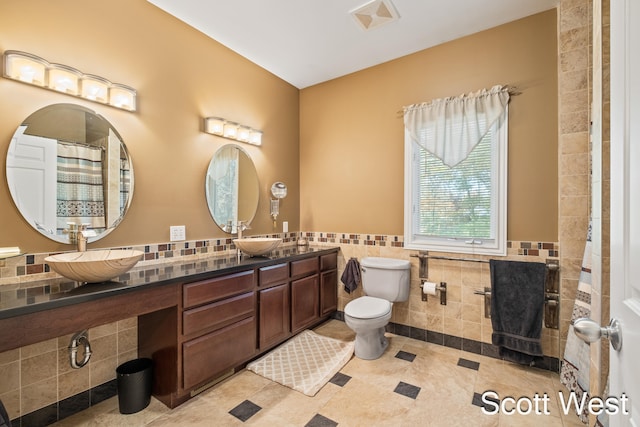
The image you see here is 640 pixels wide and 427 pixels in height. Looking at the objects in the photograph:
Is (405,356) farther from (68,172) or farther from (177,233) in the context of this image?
(68,172)

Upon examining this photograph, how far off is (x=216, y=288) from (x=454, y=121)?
7.89 ft

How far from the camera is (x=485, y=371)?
2.22m

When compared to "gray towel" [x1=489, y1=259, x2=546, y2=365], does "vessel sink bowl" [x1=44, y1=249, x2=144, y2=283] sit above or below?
above

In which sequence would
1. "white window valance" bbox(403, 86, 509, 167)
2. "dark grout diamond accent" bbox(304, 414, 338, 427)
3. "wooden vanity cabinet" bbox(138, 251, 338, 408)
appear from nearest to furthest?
"dark grout diamond accent" bbox(304, 414, 338, 427) < "wooden vanity cabinet" bbox(138, 251, 338, 408) < "white window valance" bbox(403, 86, 509, 167)

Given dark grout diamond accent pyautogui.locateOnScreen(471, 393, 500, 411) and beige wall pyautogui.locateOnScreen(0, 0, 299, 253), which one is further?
dark grout diamond accent pyautogui.locateOnScreen(471, 393, 500, 411)

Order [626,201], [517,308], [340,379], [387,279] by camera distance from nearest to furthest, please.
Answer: [626,201] < [340,379] < [517,308] < [387,279]

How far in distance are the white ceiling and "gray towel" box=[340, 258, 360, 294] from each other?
2.09 m

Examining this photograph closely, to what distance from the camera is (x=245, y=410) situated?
5.88ft

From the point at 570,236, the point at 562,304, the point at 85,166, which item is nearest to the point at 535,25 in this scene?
the point at 570,236

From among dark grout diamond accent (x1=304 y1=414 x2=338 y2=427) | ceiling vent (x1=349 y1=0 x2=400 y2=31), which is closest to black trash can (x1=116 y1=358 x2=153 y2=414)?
dark grout diamond accent (x1=304 y1=414 x2=338 y2=427)

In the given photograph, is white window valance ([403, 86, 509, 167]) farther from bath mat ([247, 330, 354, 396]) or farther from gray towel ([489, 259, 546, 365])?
bath mat ([247, 330, 354, 396])

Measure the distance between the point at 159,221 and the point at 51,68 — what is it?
1.09m

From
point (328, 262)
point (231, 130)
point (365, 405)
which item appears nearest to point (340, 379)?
point (365, 405)

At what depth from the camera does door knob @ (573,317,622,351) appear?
26.8 inches
